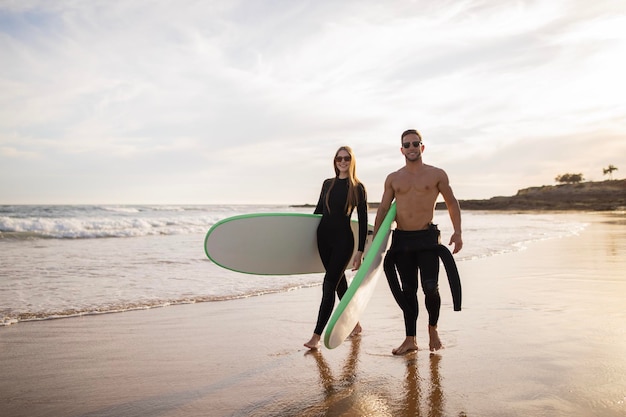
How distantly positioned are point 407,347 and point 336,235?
1.04 meters

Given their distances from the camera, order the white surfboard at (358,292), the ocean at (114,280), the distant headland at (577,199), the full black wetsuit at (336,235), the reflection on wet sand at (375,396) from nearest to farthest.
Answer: the reflection on wet sand at (375,396) → the white surfboard at (358,292) → the full black wetsuit at (336,235) → the ocean at (114,280) → the distant headland at (577,199)

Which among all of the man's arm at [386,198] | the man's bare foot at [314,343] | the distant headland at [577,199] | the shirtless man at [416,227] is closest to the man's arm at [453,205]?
the shirtless man at [416,227]

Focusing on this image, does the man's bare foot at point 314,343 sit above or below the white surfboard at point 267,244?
below

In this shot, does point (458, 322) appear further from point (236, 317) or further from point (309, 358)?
point (236, 317)

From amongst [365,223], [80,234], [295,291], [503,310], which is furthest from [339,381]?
[80,234]

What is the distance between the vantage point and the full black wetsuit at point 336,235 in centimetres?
414

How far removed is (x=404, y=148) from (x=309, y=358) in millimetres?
1712

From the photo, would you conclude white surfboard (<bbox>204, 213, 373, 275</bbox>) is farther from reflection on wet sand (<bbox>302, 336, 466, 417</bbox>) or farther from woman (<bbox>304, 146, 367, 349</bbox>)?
reflection on wet sand (<bbox>302, 336, 466, 417</bbox>)

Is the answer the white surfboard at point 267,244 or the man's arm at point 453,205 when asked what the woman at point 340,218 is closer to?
the white surfboard at point 267,244

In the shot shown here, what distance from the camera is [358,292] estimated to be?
12.5ft

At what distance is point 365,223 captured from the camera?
13.9 feet

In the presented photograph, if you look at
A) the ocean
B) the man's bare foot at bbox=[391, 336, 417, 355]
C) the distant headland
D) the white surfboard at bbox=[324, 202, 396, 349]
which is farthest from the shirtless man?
the distant headland

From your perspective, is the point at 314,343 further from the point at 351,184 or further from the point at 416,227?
the point at 351,184

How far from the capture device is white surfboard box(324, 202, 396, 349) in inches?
137
